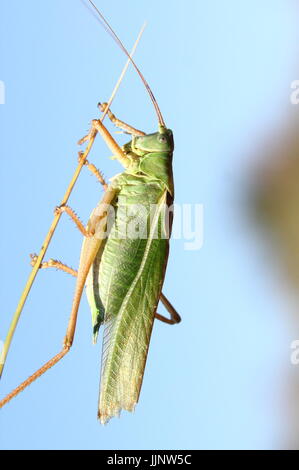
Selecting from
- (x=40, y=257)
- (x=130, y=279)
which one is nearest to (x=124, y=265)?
(x=130, y=279)

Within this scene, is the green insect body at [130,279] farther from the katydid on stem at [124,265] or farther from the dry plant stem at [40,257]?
the dry plant stem at [40,257]

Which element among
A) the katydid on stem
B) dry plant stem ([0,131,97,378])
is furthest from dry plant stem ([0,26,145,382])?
the katydid on stem

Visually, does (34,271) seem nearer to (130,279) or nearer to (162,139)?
(130,279)

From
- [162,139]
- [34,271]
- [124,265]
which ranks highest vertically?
[162,139]

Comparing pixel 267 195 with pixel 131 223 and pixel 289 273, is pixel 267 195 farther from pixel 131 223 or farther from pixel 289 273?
pixel 131 223

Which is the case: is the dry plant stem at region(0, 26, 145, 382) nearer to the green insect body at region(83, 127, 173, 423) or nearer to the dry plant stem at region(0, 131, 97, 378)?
the dry plant stem at region(0, 131, 97, 378)

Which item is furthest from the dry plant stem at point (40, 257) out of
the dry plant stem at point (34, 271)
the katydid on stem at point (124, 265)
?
the katydid on stem at point (124, 265)

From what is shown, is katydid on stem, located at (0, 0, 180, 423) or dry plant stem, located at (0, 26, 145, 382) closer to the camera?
dry plant stem, located at (0, 26, 145, 382)

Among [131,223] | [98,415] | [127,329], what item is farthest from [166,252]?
[98,415]
